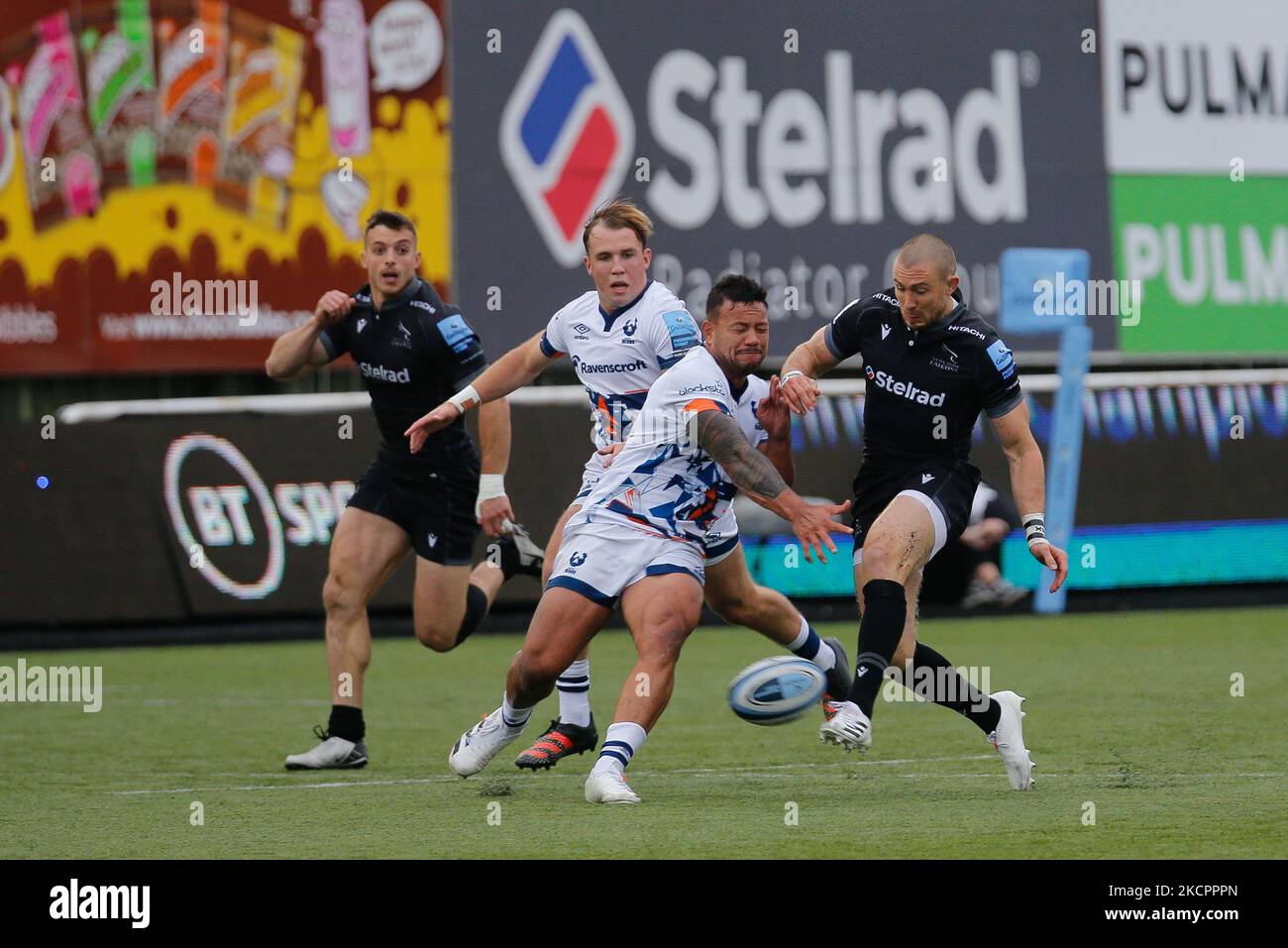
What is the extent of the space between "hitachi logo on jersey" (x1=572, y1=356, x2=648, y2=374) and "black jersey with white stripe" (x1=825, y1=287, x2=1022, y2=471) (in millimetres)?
830

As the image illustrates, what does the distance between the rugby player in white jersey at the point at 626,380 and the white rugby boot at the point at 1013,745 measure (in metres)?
1.32

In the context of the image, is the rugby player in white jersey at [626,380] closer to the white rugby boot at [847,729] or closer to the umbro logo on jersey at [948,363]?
the umbro logo on jersey at [948,363]

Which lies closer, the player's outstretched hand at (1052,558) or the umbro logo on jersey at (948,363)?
the player's outstretched hand at (1052,558)

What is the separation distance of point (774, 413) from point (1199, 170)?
1643cm

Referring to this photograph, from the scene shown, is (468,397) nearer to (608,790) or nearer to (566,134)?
(608,790)

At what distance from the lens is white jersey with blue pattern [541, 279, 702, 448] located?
955 cm

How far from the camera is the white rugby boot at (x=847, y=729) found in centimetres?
829

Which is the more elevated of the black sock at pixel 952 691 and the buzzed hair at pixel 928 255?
the buzzed hair at pixel 928 255

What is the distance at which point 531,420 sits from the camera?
750 inches

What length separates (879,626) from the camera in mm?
8859

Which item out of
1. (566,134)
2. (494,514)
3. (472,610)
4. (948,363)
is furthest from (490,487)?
(566,134)

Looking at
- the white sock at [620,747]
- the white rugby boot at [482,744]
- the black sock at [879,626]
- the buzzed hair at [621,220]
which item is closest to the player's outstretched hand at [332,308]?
the buzzed hair at [621,220]
